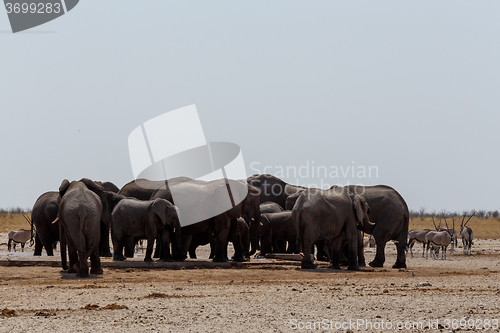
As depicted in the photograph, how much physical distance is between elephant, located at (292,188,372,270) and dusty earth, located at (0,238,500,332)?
2.24 meters

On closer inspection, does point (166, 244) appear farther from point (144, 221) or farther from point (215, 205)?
point (215, 205)

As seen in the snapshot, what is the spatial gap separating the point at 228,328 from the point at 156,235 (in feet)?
34.6

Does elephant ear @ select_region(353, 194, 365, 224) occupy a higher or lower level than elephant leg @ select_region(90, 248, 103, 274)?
higher

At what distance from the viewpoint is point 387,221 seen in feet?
67.2

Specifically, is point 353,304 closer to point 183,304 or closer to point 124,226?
point 183,304

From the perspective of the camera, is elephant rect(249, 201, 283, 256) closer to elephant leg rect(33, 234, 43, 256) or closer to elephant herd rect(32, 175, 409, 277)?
elephant herd rect(32, 175, 409, 277)

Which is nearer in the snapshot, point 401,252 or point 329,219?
point 329,219

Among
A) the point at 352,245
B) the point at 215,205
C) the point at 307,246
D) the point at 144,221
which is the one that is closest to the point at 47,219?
the point at 144,221

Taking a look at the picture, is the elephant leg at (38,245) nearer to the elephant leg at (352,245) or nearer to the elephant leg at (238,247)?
the elephant leg at (238,247)

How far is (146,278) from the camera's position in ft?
47.9

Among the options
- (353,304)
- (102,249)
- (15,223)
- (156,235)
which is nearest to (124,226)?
(156,235)

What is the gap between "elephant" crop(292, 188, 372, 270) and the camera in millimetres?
17625
